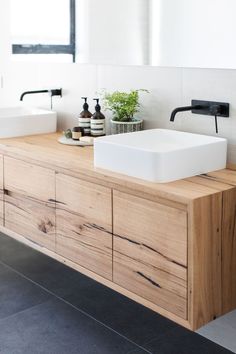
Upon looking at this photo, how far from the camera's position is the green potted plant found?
2695mm

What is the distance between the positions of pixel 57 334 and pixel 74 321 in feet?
0.46

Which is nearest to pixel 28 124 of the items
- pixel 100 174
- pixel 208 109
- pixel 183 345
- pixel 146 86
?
pixel 146 86

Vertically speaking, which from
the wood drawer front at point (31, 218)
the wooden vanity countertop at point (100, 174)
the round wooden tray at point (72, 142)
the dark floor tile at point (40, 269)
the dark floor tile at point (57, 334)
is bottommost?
the dark floor tile at point (57, 334)

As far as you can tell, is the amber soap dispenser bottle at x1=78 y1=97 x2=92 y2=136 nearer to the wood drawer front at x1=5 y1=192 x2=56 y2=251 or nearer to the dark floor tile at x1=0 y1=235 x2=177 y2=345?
the wood drawer front at x1=5 y1=192 x2=56 y2=251

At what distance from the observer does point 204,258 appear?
1.96 metres

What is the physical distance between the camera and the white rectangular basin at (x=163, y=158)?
6.73 ft

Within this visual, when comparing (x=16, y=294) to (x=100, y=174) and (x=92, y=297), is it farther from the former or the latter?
(x=100, y=174)

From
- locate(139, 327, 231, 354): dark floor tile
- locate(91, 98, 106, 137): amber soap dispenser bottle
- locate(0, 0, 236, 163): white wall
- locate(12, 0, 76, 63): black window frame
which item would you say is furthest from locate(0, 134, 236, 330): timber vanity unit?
locate(12, 0, 76, 63): black window frame

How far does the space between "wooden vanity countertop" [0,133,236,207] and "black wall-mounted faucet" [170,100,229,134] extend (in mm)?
263

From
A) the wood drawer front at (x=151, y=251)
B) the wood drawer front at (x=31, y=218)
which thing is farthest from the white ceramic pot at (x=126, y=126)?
the wood drawer front at (x=151, y=251)

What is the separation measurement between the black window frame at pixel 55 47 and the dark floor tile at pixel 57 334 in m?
1.43

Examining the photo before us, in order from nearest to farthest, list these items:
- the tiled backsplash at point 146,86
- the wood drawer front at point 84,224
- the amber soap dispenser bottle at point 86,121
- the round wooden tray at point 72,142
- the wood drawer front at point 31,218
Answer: the wood drawer front at point 84,224, the tiled backsplash at point 146,86, the wood drawer front at point 31,218, the round wooden tray at point 72,142, the amber soap dispenser bottle at point 86,121

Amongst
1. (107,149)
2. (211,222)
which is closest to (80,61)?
(107,149)

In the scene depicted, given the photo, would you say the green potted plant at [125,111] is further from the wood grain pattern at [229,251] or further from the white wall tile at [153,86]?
the wood grain pattern at [229,251]
